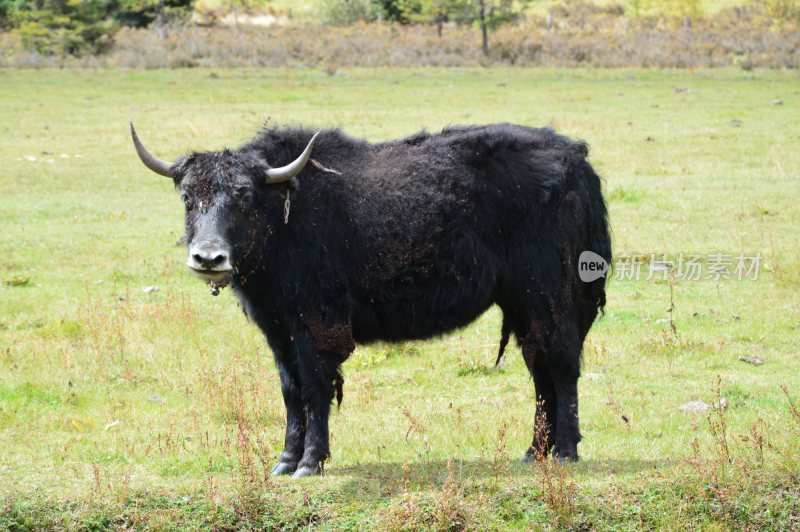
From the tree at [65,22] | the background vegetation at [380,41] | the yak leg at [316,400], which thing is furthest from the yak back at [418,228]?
the tree at [65,22]

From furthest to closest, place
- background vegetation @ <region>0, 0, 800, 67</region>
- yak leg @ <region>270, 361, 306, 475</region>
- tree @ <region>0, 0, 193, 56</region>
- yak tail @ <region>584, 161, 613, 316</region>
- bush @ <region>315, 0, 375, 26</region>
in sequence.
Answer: bush @ <region>315, 0, 375, 26</region> → tree @ <region>0, 0, 193, 56</region> → background vegetation @ <region>0, 0, 800, 67</region> → yak tail @ <region>584, 161, 613, 316</region> → yak leg @ <region>270, 361, 306, 475</region>

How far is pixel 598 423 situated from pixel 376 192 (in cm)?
272

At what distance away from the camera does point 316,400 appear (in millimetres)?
6848

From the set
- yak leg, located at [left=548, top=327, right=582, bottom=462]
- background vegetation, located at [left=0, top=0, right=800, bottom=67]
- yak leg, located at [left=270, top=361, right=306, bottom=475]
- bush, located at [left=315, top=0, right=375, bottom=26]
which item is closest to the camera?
yak leg, located at [left=270, top=361, right=306, bottom=475]

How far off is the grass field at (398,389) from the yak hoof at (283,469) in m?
0.14

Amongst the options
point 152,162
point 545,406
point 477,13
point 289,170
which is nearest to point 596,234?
point 545,406

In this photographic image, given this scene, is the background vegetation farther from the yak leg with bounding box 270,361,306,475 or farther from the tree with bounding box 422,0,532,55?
the yak leg with bounding box 270,361,306,475

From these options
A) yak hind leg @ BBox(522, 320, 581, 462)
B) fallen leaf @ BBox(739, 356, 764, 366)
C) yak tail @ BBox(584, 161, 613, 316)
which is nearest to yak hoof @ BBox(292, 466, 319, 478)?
yak hind leg @ BBox(522, 320, 581, 462)

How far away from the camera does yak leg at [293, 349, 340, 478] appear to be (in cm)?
681

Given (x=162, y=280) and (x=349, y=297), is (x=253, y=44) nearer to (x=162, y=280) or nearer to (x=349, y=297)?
(x=162, y=280)

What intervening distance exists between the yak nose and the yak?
0.05ft

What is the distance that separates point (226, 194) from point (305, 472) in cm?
186

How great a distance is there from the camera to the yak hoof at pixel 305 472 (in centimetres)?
671

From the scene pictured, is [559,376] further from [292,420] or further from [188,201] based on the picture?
[188,201]
